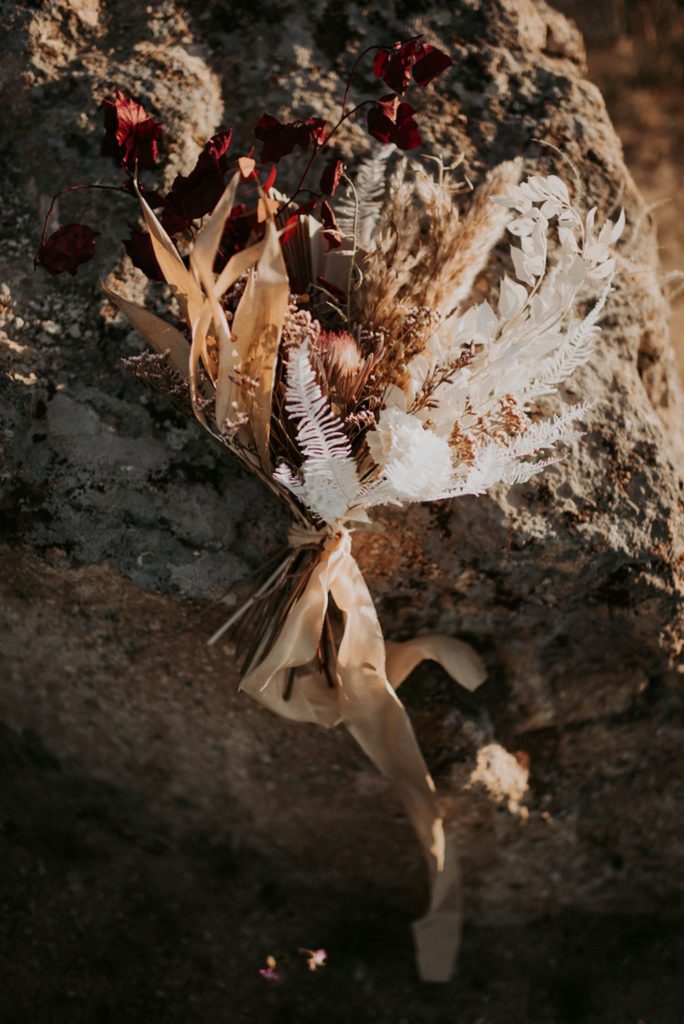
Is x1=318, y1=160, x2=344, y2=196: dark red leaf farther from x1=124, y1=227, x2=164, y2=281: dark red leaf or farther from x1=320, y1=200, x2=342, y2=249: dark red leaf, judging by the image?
x1=124, y1=227, x2=164, y2=281: dark red leaf

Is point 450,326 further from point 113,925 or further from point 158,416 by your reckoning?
point 113,925

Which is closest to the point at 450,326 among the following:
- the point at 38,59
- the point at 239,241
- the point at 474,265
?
the point at 474,265

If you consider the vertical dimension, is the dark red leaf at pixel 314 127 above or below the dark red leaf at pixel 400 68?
below

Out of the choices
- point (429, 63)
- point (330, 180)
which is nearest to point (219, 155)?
point (330, 180)

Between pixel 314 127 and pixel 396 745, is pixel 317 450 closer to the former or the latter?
pixel 314 127

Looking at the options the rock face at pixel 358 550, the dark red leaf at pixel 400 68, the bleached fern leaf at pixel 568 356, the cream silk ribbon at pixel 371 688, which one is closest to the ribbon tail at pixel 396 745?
the cream silk ribbon at pixel 371 688

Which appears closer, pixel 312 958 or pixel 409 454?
pixel 409 454

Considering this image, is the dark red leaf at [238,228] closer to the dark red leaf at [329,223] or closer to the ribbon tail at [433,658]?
the dark red leaf at [329,223]
